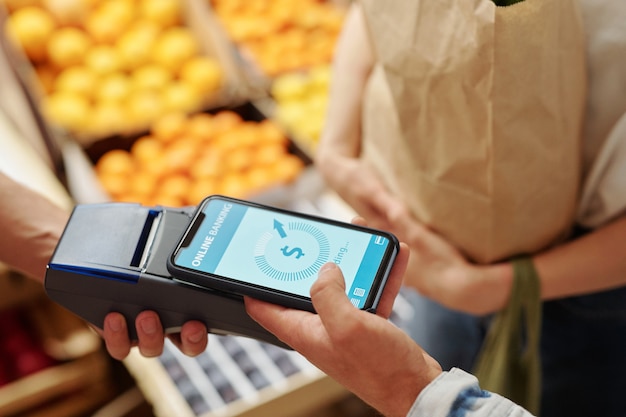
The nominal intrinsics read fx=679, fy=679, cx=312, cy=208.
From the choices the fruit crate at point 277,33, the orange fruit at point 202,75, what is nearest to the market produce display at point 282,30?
the fruit crate at point 277,33

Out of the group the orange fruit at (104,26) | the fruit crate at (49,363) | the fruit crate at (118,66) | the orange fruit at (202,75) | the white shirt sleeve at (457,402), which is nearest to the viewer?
the white shirt sleeve at (457,402)

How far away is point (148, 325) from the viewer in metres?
0.71

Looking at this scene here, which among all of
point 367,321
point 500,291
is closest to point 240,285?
point 367,321

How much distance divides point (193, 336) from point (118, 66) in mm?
1527

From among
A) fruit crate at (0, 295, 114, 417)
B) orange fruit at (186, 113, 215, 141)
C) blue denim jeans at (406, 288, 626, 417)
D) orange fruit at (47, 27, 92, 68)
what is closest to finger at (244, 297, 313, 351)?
blue denim jeans at (406, 288, 626, 417)

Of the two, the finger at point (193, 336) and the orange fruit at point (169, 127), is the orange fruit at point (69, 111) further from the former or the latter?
the finger at point (193, 336)

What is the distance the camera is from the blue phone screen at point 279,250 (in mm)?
655

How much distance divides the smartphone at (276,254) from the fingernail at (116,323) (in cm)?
10

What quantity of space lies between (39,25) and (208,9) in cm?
51

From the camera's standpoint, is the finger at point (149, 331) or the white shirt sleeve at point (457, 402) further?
the finger at point (149, 331)

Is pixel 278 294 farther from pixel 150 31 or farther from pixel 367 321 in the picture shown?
pixel 150 31

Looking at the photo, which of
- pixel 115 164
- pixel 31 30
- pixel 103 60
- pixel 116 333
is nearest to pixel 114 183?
pixel 115 164

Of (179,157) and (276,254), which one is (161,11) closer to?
(179,157)

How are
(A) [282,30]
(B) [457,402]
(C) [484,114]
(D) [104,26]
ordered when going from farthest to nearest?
(A) [282,30]
(D) [104,26]
(C) [484,114]
(B) [457,402]
